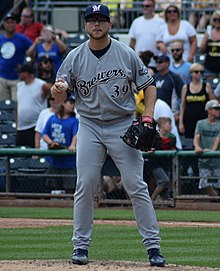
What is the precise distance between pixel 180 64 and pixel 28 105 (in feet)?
9.27

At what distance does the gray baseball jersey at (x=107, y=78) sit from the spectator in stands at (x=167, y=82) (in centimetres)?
806

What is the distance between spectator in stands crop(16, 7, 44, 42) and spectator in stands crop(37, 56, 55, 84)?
1821mm

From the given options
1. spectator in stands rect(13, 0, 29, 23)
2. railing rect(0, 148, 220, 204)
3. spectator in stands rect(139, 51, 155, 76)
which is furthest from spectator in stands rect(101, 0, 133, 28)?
railing rect(0, 148, 220, 204)

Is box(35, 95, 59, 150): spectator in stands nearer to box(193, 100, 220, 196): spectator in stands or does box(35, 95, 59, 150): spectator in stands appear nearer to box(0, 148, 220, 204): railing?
box(0, 148, 220, 204): railing

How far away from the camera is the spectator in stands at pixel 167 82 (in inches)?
617

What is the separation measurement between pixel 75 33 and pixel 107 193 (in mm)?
6192

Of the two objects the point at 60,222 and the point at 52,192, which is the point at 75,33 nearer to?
the point at 52,192

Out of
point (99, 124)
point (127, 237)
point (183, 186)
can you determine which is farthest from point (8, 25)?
point (99, 124)

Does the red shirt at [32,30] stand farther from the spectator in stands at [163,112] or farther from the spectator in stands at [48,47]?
the spectator in stands at [163,112]

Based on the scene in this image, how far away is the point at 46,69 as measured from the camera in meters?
16.9

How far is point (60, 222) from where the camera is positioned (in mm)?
12125

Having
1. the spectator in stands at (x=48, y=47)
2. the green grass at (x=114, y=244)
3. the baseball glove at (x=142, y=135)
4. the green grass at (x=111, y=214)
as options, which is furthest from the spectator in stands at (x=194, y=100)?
the baseball glove at (x=142, y=135)

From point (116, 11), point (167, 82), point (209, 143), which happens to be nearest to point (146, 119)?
point (209, 143)

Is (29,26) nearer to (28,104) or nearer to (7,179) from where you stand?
(28,104)
